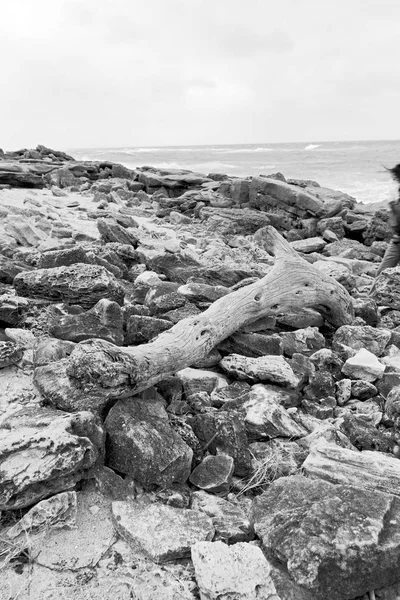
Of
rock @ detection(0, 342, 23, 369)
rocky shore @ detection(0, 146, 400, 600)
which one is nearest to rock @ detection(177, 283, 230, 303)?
rocky shore @ detection(0, 146, 400, 600)

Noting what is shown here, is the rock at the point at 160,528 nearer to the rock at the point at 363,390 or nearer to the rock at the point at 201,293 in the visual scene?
the rock at the point at 363,390

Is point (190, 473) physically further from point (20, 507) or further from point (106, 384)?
point (20, 507)

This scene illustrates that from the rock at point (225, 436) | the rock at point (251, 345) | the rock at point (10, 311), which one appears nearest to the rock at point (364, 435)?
→ the rock at point (225, 436)

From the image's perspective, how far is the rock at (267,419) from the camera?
108 inches

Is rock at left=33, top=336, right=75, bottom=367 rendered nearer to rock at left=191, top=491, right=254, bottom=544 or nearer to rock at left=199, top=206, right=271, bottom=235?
rock at left=191, top=491, right=254, bottom=544

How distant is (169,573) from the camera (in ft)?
6.17

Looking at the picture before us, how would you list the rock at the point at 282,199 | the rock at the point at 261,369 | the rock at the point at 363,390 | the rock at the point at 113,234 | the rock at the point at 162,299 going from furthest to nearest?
the rock at the point at 282,199 < the rock at the point at 113,234 < the rock at the point at 162,299 < the rock at the point at 363,390 < the rock at the point at 261,369

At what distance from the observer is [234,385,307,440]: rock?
2740 millimetres

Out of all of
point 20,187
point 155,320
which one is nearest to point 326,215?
point 20,187

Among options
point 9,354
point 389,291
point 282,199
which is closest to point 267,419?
point 9,354

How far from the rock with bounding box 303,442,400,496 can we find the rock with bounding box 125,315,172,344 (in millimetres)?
1543

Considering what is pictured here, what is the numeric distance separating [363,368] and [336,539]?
6.55 feet

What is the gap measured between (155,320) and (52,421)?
1539mm

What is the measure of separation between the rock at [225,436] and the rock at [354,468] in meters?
0.32
